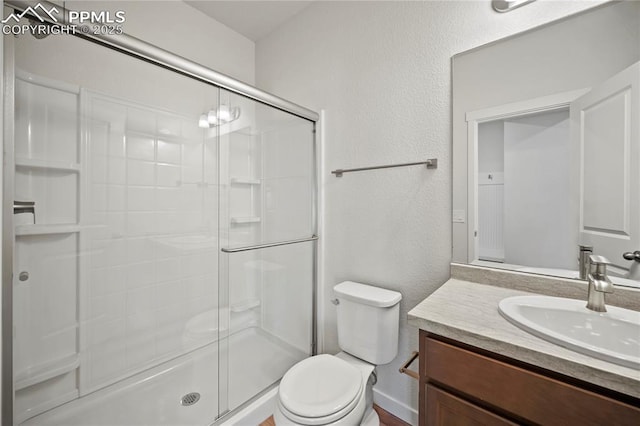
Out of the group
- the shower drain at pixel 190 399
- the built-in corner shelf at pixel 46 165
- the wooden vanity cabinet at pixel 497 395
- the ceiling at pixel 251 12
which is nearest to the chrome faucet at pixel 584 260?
the wooden vanity cabinet at pixel 497 395

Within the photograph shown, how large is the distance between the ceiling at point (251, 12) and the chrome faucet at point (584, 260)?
217 centimetres

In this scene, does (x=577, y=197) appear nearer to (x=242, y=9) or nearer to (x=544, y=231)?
(x=544, y=231)

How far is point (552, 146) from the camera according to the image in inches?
42.2

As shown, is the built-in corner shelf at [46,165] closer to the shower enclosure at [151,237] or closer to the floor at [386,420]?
the shower enclosure at [151,237]

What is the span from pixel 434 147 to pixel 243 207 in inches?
44.3

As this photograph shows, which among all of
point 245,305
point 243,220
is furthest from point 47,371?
point 243,220

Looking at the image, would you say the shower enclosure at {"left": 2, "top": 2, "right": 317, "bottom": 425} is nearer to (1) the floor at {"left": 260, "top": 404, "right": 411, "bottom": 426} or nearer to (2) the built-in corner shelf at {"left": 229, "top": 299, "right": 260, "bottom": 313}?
(2) the built-in corner shelf at {"left": 229, "top": 299, "right": 260, "bottom": 313}

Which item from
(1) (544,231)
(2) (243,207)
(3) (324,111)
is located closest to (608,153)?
(1) (544,231)

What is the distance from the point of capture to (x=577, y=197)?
40.6 inches

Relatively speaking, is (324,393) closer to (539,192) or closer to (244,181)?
(244,181)

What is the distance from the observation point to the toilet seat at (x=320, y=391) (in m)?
1.04

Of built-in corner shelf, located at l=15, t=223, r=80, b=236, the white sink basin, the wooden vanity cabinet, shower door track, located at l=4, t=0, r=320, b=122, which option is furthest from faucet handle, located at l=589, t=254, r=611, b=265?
built-in corner shelf, located at l=15, t=223, r=80, b=236

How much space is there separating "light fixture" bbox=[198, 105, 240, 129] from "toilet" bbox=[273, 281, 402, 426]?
116 cm

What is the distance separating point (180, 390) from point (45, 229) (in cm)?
110
